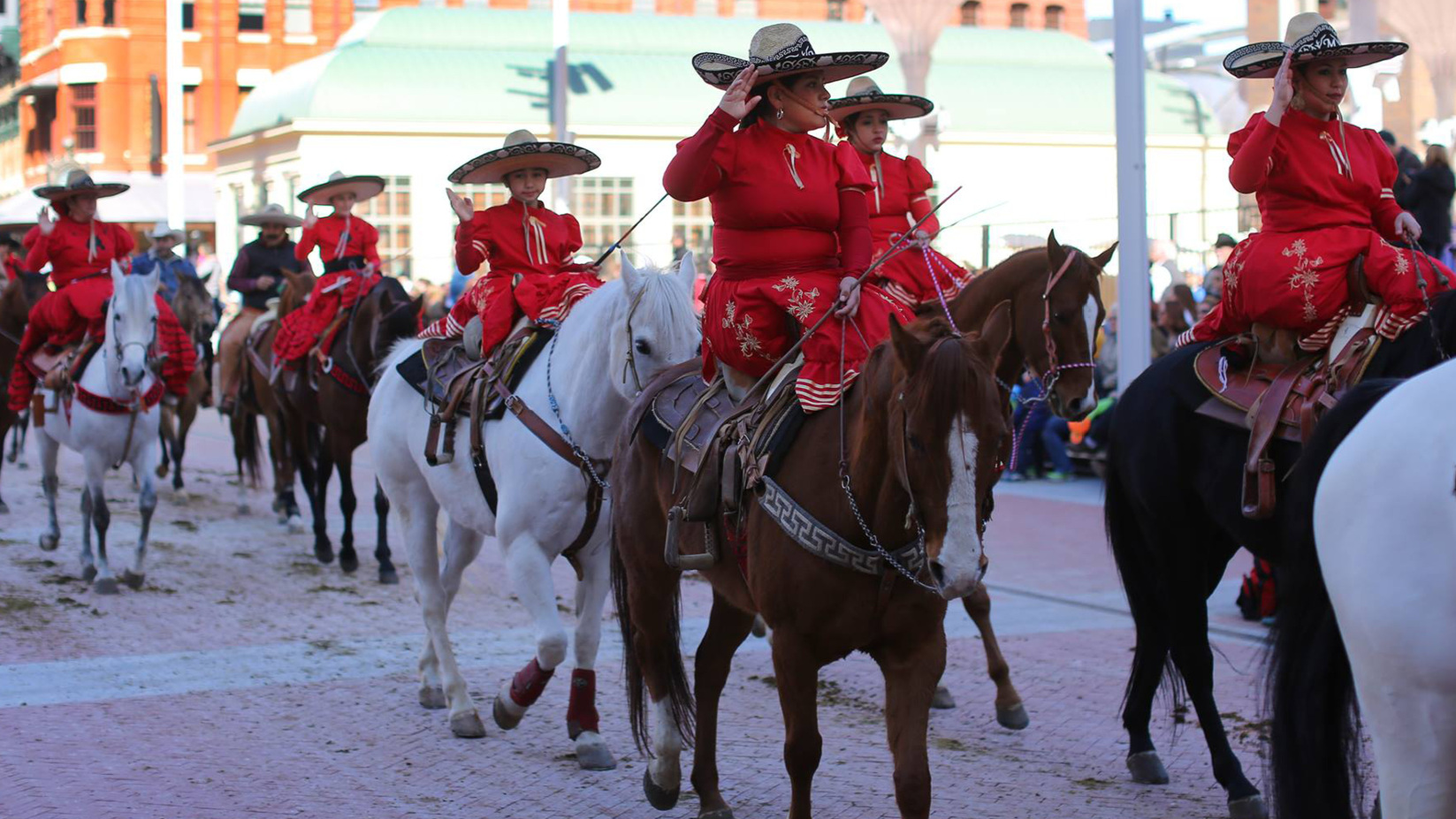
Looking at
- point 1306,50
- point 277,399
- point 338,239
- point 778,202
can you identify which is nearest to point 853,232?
point 778,202

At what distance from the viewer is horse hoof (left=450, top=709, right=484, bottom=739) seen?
7.13 m

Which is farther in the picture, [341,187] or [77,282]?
[341,187]

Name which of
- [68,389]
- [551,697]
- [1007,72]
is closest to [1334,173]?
[551,697]

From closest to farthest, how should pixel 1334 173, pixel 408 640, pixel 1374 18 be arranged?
pixel 1334 173 < pixel 408 640 < pixel 1374 18

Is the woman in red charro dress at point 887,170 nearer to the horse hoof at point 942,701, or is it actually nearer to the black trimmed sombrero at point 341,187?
the horse hoof at point 942,701

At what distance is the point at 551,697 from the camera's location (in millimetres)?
8000

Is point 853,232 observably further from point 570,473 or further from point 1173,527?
point 1173,527

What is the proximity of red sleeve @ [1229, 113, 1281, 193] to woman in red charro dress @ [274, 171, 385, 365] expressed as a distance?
24.6 ft

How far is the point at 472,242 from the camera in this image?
7656 millimetres

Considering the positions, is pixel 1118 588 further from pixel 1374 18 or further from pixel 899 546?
pixel 1374 18

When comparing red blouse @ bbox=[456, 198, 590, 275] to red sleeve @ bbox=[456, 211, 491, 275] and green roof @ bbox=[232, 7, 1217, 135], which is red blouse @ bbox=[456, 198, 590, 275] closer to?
red sleeve @ bbox=[456, 211, 491, 275]

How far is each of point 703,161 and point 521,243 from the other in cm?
273

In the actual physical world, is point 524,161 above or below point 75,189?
below

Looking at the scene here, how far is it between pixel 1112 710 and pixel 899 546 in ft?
11.1
